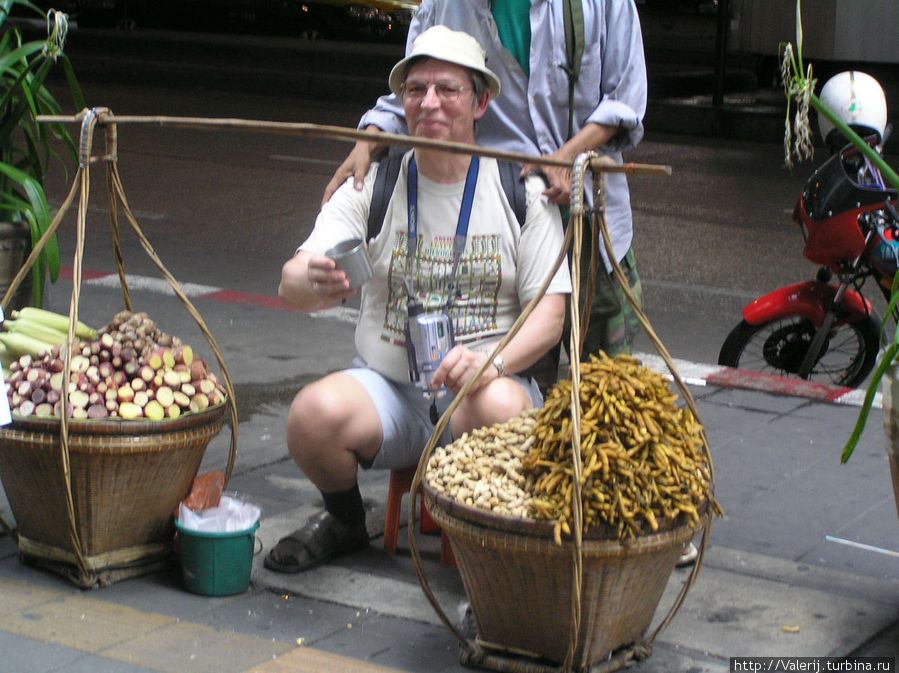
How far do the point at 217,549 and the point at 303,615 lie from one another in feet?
0.91

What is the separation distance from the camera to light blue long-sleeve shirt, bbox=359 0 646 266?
3625 mm

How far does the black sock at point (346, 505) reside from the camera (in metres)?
3.62

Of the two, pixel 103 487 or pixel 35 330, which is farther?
pixel 35 330

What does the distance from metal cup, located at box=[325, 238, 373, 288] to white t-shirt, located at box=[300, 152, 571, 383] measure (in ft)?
0.69

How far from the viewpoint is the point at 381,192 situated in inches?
144

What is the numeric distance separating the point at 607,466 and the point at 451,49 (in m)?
1.24

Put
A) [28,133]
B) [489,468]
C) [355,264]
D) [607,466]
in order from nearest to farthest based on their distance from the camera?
[607,466] → [489,468] → [355,264] → [28,133]

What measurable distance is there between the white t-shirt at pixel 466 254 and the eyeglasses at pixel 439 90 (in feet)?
0.64

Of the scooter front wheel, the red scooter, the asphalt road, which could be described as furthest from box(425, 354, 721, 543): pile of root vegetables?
the asphalt road

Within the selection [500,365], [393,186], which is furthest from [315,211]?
[500,365]

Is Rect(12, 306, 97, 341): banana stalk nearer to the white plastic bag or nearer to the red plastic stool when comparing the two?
the white plastic bag

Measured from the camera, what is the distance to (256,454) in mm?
4582

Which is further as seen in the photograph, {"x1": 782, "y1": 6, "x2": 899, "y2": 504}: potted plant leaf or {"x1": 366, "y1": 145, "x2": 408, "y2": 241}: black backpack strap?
{"x1": 366, "y1": 145, "x2": 408, "y2": 241}: black backpack strap

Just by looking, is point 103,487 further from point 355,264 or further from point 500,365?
point 500,365
